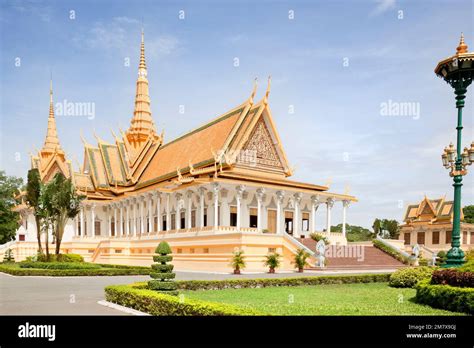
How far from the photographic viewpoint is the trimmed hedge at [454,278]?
9.71m

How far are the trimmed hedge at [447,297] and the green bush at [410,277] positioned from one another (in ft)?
12.0

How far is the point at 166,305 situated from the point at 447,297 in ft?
19.7

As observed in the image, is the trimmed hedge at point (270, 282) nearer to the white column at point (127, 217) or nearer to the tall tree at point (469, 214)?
the white column at point (127, 217)

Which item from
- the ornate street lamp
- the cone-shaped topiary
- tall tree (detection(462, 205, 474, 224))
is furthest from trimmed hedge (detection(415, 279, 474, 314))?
tall tree (detection(462, 205, 474, 224))

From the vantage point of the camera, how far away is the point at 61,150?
162 feet

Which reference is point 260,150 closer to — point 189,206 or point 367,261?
point 189,206

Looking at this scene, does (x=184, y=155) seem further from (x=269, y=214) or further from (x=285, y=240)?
(x=285, y=240)

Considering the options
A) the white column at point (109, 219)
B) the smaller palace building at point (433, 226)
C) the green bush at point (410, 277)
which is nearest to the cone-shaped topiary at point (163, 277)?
the green bush at point (410, 277)

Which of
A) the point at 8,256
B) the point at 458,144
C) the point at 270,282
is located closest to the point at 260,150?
the point at 270,282

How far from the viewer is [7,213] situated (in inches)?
1892
